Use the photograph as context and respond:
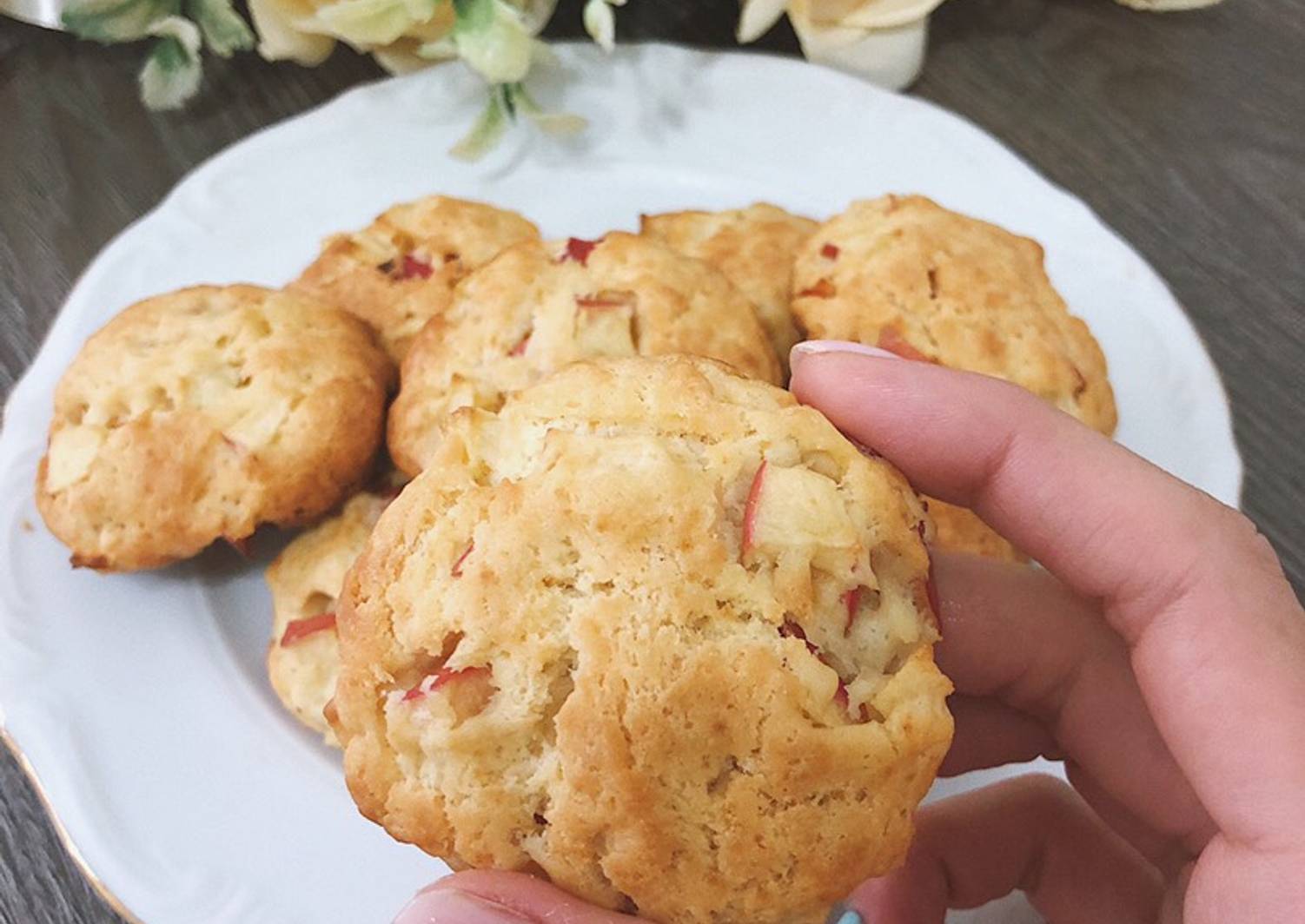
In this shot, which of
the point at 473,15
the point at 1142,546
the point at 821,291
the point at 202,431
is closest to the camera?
the point at 1142,546

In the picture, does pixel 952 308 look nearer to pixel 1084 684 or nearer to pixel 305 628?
pixel 1084 684

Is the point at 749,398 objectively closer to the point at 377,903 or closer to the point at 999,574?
the point at 999,574

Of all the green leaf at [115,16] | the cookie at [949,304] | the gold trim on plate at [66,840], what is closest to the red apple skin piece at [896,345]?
the cookie at [949,304]

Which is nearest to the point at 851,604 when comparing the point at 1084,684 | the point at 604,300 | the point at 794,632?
the point at 794,632

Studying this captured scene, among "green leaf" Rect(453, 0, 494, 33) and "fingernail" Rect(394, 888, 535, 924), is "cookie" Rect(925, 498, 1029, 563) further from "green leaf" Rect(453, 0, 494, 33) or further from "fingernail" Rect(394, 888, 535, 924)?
"green leaf" Rect(453, 0, 494, 33)

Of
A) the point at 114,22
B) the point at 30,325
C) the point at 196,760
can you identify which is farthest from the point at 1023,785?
the point at 114,22

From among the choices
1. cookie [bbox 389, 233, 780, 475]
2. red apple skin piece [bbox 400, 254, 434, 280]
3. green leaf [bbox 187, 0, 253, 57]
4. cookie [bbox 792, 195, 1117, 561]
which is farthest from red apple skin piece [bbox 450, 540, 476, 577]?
green leaf [bbox 187, 0, 253, 57]

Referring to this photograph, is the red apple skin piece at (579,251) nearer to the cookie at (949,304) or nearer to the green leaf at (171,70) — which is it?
the cookie at (949,304)
